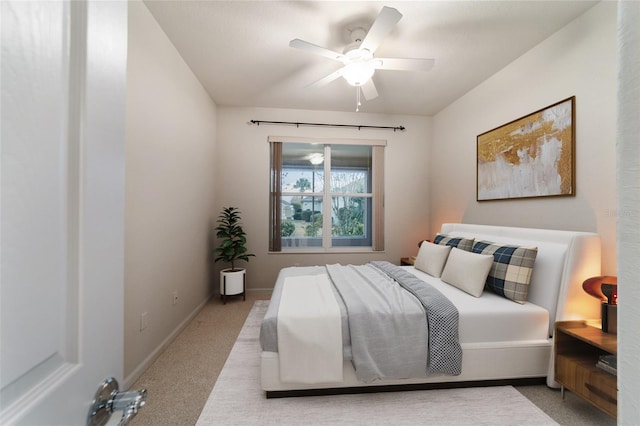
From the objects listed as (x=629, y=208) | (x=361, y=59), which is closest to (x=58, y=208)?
(x=629, y=208)

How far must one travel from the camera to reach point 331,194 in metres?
4.13

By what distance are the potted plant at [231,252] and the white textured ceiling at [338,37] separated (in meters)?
1.74

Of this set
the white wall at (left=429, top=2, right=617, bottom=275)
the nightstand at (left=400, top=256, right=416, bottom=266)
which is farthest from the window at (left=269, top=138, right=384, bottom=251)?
the white wall at (left=429, top=2, right=617, bottom=275)

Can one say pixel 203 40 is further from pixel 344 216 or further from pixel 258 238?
pixel 344 216

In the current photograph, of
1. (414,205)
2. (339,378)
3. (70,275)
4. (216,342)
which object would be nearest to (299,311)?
(339,378)

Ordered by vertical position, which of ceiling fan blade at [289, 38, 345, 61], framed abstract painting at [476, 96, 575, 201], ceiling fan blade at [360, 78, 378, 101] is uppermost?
ceiling fan blade at [360, 78, 378, 101]

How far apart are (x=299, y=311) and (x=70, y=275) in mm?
1430

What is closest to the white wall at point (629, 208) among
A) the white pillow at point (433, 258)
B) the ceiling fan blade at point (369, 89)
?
the white pillow at point (433, 258)

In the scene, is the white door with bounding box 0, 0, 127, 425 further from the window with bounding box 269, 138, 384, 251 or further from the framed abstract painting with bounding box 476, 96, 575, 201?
the window with bounding box 269, 138, 384, 251

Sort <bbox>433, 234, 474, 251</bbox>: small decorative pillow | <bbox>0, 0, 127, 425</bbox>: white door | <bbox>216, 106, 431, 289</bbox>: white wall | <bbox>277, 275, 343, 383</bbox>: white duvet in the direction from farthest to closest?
<bbox>216, 106, 431, 289</bbox>: white wall, <bbox>433, 234, 474, 251</bbox>: small decorative pillow, <bbox>277, 275, 343, 383</bbox>: white duvet, <bbox>0, 0, 127, 425</bbox>: white door

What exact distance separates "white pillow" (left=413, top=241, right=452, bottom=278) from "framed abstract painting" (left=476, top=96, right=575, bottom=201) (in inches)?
34.8

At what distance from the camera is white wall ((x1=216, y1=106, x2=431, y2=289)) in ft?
12.6

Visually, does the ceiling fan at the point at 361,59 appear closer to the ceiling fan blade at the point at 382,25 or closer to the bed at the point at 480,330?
the ceiling fan blade at the point at 382,25

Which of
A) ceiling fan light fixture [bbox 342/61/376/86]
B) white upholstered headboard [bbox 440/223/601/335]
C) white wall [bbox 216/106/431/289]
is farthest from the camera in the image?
white wall [bbox 216/106/431/289]
